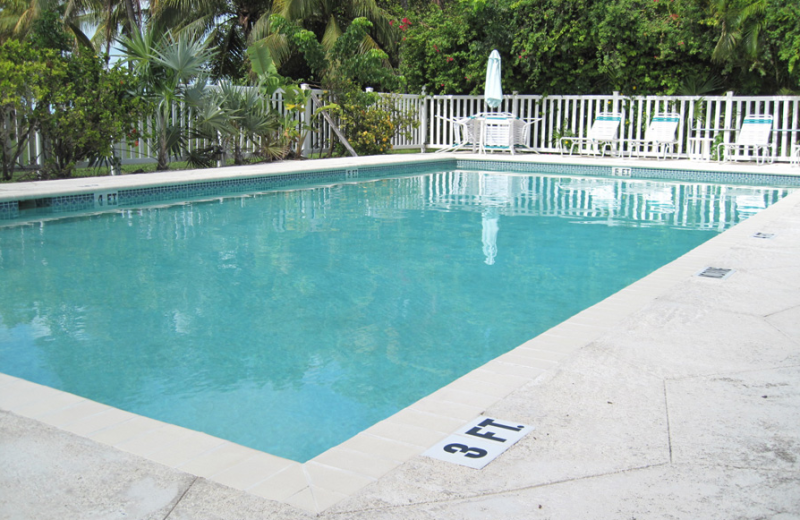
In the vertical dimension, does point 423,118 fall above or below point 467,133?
above

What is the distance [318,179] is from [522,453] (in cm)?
971

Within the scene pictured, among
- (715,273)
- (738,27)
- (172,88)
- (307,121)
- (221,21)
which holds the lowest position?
(715,273)

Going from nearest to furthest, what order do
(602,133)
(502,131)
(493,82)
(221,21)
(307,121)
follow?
(307,121), (602,133), (502,131), (493,82), (221,21)

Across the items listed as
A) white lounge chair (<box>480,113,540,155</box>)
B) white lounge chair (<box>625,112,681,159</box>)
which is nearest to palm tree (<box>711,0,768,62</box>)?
white lounge chair (<box>625,112,681,159</box>)

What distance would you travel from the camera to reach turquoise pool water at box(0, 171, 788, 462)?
3057 millimetres

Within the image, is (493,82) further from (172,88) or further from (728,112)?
(172,88)

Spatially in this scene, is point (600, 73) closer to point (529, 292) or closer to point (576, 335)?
point (529, 292)

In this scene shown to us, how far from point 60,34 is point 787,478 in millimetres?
11056

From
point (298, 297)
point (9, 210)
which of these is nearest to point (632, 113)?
point (9, 210)

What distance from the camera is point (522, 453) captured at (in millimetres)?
2029

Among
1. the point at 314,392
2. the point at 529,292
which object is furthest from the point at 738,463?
the point at 529,292

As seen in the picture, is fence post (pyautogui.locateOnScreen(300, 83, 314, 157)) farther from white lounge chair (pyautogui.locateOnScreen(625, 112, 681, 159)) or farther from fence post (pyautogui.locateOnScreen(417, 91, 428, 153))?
white lounge chair (pyautogui.locateOnScreen(625, 112, 681, 159))

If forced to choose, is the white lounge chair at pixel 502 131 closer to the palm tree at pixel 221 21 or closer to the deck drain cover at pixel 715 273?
the palm tree at pixel 221 21

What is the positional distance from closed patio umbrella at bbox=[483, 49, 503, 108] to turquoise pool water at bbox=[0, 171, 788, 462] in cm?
755
